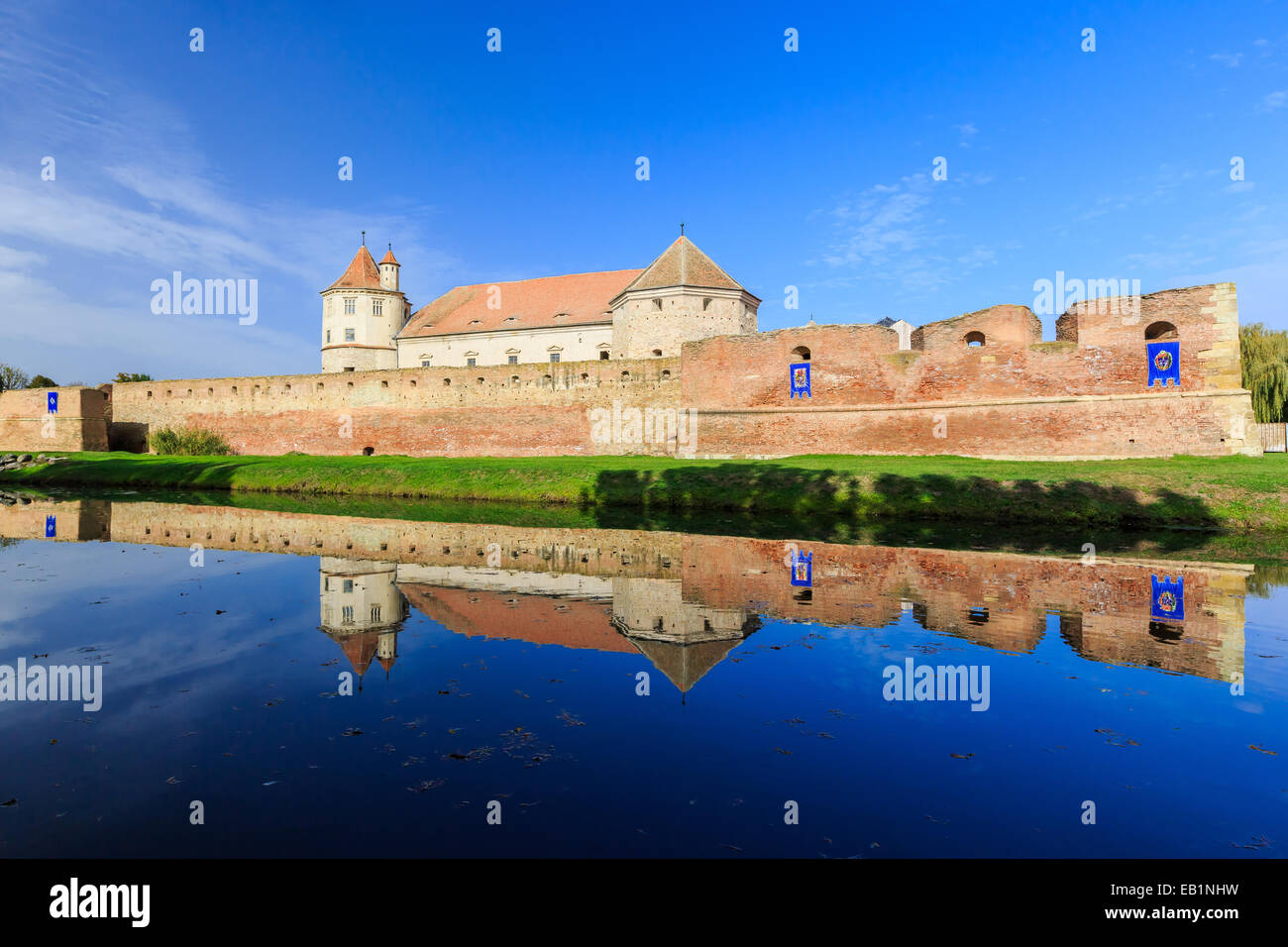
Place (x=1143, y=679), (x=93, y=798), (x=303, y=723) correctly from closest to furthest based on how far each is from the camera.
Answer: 1. (x=93, y=798)
2. (x=303, y=723)
3. (x=1143, y=679)

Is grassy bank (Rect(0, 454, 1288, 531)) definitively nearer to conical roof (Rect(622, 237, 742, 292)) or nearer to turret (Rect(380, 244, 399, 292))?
conical roof (Rect(622, 237, 742, 292))

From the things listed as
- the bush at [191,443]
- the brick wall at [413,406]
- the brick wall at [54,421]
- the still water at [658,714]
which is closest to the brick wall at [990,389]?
the brick wall at [413,406]

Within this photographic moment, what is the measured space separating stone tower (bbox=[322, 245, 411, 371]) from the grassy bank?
1908cm

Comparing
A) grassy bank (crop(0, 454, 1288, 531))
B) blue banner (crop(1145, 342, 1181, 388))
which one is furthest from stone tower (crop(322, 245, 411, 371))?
blue banner (crop(1145, 342, 1181, 388))

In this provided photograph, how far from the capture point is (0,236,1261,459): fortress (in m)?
19.2

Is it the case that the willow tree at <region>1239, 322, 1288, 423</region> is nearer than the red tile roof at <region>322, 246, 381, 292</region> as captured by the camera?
Yes

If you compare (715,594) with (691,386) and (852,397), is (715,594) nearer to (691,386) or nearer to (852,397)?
(852,397)

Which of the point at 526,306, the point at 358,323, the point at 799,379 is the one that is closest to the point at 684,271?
the point at 526,306

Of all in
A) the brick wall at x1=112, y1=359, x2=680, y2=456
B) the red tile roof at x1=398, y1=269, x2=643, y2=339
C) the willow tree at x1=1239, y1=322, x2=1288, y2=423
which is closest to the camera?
the brick wall at x1=112, y1=359, x2=680, y2=456

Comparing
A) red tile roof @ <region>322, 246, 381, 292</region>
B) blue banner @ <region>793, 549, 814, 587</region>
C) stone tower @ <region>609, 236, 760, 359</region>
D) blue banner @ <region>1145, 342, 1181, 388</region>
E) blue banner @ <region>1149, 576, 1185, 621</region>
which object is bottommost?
blue banner @ <region>1149, 576, 1185, 621</region>

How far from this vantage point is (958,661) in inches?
239
